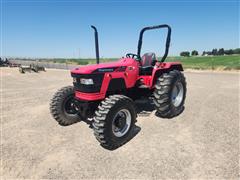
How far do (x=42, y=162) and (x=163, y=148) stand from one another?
214 cm

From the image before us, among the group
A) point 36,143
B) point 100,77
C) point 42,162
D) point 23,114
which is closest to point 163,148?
point 100,77

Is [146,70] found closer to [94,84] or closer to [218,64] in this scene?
[94,84]

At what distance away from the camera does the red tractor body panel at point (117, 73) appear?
15.3ft

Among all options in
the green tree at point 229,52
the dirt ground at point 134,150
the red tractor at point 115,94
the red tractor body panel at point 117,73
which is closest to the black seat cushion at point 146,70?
the red tractor at point 115,94

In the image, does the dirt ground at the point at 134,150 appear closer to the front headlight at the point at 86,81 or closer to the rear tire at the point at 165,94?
the rear tire at the point at 165,94

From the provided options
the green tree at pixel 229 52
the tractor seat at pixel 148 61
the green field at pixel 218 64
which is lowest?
the green field at pixel 218 64

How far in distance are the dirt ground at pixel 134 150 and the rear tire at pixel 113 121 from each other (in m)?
0.19

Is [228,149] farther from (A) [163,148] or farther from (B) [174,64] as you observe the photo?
(B) [174,64]

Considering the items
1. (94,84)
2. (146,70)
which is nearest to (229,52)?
(146,70)

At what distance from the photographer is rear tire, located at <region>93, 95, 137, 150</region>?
13.5 ft

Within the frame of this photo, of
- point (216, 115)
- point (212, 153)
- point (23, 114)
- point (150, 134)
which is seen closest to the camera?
point (212, 153)

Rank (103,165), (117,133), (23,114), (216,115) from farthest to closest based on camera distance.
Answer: (23,114) < (216,115) < (117,133) < (103,165)

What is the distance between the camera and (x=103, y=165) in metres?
3.65

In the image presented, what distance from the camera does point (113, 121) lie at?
429 centimetres
